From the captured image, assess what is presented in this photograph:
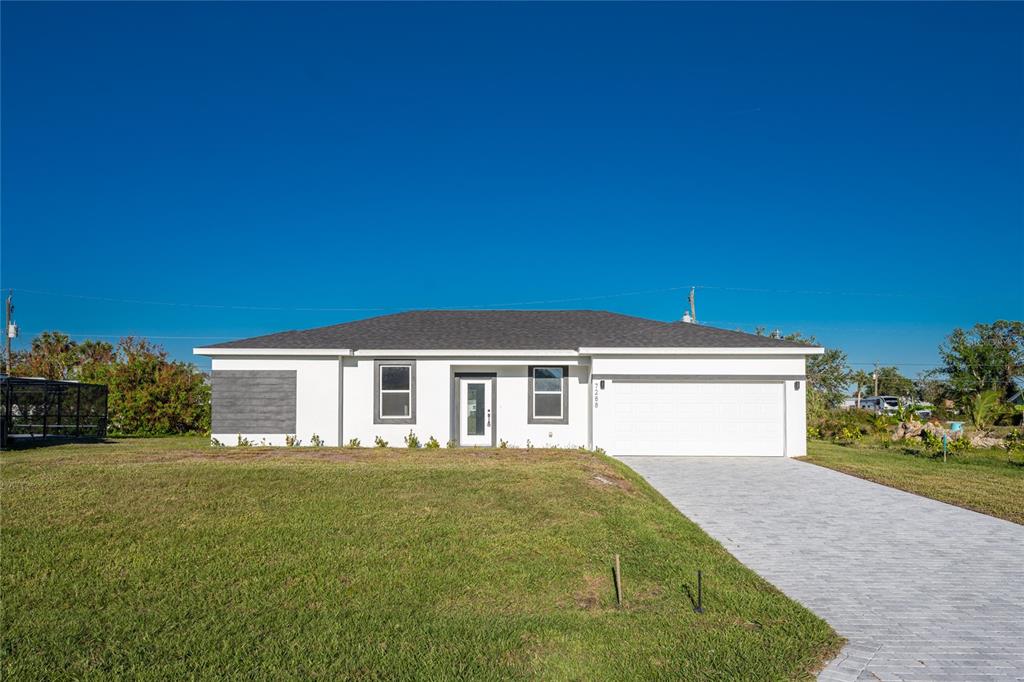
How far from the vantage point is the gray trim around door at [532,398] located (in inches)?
667

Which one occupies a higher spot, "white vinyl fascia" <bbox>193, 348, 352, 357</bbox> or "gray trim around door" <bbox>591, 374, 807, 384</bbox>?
"white vinyl fascia" <bbox>193, 348, 352, 357</bbox>

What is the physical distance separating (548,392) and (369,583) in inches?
438

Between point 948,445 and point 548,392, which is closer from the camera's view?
point 948,445

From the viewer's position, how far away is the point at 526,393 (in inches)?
671

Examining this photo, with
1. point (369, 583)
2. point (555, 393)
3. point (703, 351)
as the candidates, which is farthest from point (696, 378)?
point (369, 583)

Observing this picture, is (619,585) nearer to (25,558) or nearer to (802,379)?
(25,558)

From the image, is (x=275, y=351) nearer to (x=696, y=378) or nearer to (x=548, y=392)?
(x=548, y=392)

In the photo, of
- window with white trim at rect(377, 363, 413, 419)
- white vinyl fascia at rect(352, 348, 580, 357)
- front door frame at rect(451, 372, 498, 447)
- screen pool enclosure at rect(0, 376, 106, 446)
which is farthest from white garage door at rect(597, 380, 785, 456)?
screen pool enclosure at rect(0, 376, 106, 446)

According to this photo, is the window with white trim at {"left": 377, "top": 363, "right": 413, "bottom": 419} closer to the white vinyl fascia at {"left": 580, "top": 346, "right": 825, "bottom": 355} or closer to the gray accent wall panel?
the gray accent wall panel

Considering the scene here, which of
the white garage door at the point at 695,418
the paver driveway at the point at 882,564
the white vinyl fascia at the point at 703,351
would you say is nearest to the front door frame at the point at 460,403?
the white vinyl fascia at the point at 703,351

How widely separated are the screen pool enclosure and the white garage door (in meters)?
16.2

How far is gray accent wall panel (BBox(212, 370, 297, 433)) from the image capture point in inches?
653

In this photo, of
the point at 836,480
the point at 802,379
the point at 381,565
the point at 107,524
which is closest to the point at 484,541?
the point at 381,565

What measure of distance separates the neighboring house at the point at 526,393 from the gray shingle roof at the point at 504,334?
113mm
